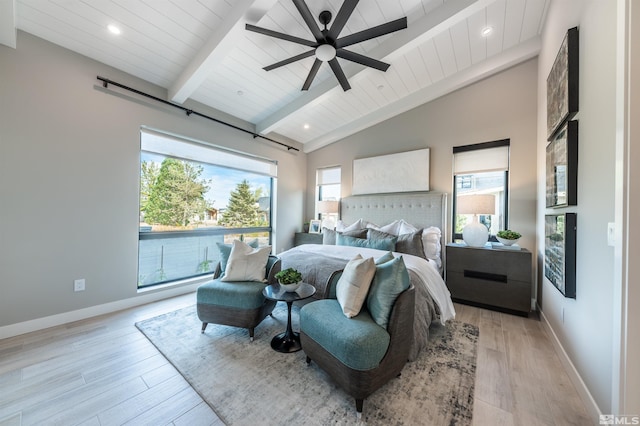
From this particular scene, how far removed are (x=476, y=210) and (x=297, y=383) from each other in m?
3.00

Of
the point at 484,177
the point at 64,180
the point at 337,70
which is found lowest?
the point at 64,180

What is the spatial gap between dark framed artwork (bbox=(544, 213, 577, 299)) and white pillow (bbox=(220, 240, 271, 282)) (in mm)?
2721

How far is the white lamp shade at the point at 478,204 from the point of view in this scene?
307cm

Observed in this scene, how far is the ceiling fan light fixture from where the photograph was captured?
220cm

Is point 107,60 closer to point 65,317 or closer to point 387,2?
point 65,317

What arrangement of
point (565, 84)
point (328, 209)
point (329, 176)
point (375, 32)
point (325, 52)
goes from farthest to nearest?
point (329, 176) → point (328, 209) → point (325, 52) → point (375, 32) → point (565, 84)

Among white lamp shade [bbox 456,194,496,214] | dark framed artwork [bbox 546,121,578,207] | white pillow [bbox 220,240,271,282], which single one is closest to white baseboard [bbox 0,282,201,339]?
white pillow [bbox 220,240,271,282]

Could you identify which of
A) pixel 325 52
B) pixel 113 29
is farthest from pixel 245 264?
pixel 113 29

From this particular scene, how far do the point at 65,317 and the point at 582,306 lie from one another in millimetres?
4874

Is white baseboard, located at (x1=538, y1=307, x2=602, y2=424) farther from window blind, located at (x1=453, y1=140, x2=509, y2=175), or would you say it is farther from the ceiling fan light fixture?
the ceiling fan light fixture

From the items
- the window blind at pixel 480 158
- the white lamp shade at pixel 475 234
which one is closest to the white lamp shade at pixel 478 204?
the white lamp shade at pixel 475 234

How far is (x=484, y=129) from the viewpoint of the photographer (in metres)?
3.46

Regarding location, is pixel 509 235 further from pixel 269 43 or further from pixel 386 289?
pixel 269 43

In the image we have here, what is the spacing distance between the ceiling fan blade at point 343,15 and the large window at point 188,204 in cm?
274
